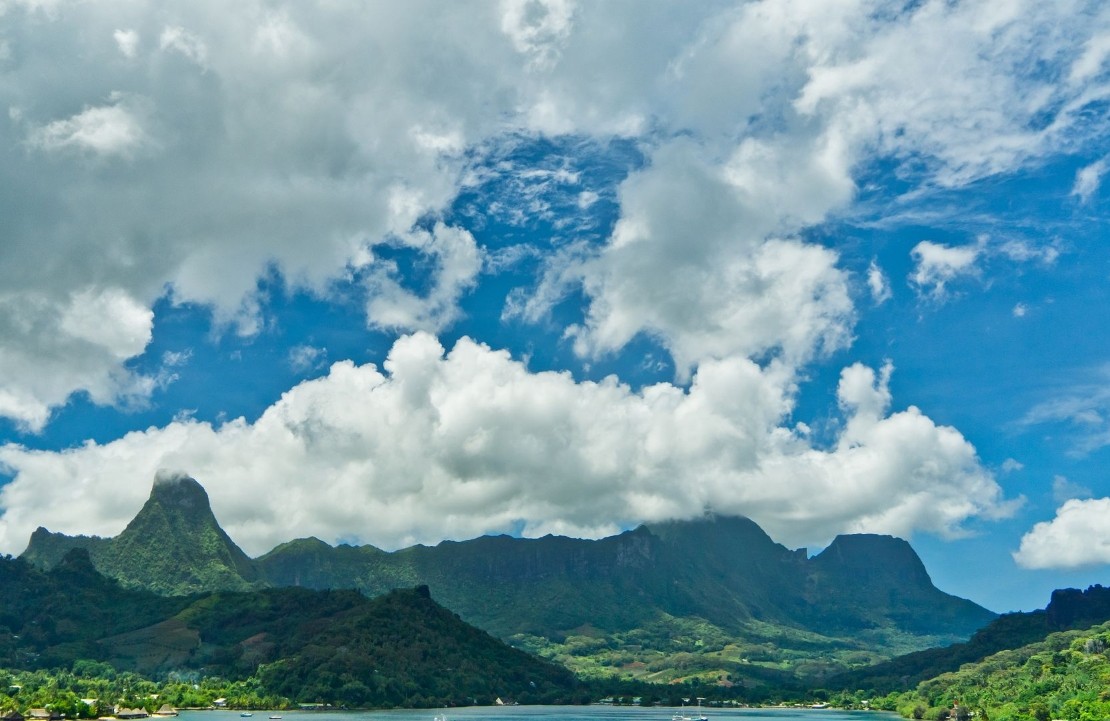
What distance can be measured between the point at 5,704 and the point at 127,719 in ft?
89.2

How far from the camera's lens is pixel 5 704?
17662 centimetres

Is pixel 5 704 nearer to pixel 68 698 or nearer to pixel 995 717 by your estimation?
pixel 68 698

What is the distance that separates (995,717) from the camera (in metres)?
189

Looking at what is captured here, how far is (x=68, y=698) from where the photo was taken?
7421 inches

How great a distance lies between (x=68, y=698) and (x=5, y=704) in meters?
13.4

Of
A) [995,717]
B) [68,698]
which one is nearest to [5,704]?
[68,698]

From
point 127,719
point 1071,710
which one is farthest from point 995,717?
point 127,719

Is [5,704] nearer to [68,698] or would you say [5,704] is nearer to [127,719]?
[68,698]

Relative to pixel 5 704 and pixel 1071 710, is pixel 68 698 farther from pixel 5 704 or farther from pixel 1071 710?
pixel 1071 710

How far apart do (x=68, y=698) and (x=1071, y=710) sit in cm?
18078

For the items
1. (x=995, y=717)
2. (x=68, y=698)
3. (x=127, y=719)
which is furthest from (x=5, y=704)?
(x=995, y=717)

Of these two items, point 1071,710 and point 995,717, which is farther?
point 995,717

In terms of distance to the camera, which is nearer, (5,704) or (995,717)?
(5,704)

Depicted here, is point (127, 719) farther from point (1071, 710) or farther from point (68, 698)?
point (1071, 710)
